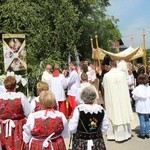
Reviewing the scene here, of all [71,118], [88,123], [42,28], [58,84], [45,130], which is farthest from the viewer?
[42,28]

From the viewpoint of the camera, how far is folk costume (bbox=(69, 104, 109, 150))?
5.79 m

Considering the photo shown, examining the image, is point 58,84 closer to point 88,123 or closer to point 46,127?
point 88,123

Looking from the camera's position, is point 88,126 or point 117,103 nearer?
point 88,126

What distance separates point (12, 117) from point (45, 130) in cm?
148

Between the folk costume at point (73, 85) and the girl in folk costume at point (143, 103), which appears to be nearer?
the girl in folk costume at point (143, 103)

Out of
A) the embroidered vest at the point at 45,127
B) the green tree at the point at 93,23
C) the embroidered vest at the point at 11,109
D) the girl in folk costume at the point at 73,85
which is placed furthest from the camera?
the green tree at the point at 93,23

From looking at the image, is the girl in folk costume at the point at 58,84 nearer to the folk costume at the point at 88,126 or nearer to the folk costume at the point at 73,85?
the folk costume at the point at 73,85

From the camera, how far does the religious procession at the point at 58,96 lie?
5566 millimetres

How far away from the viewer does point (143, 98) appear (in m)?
9.91

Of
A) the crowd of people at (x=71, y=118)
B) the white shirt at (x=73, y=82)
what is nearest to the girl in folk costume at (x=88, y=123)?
the crowd of people at (x=71, y=118)

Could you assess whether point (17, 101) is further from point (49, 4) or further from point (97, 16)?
point (97, 16)

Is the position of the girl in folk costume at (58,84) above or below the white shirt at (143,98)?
above

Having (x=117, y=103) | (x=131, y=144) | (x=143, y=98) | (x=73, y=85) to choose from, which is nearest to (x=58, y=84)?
(x=73, y=85)

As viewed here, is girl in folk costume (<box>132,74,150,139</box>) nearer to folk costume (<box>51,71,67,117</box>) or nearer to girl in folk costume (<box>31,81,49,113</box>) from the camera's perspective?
folk costume (<box>51,71,67,117</box>)
